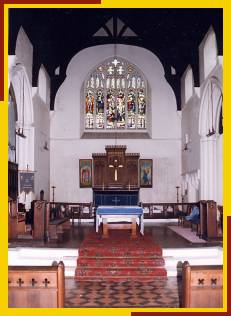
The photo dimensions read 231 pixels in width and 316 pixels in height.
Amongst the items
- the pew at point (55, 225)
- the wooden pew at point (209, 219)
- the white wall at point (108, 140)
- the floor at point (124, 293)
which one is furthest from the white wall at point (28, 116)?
the floor at point (124, 293)

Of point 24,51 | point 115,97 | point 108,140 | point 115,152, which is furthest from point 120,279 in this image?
point 115,97

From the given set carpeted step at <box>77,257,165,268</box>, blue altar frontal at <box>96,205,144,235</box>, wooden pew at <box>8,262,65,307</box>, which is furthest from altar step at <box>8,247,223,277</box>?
wooden pew at <box>8,262,65,307</box>

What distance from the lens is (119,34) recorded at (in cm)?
1797

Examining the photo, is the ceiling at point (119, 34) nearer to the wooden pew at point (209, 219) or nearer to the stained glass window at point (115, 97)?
the stained glass window at point (115, 97)

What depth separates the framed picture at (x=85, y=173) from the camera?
18.4 metres

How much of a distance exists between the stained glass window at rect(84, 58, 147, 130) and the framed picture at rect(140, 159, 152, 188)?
1.61 m

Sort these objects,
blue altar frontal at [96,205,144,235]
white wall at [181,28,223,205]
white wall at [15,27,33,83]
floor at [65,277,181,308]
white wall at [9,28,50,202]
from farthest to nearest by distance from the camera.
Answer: white wall at [181,28,223,205] → white wall at [9,28,50,202] → white wall at [15,27,33,83] → blue altar frontal at [96,205,144,235] → floor at [65,277,181,308]

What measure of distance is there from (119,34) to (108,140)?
168 inches

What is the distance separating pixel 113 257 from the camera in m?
8.40

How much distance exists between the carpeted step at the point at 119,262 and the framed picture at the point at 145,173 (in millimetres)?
10214

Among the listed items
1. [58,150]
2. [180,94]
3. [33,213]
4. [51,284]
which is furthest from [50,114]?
[51,284]

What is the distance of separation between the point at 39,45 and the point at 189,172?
7.03 metres

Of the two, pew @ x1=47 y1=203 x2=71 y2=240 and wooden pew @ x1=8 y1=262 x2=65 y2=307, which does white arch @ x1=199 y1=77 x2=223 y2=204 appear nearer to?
pew @ x1=47 y1=203 x2=71 y2=240

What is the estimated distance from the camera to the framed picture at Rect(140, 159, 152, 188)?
1850 centimetres
